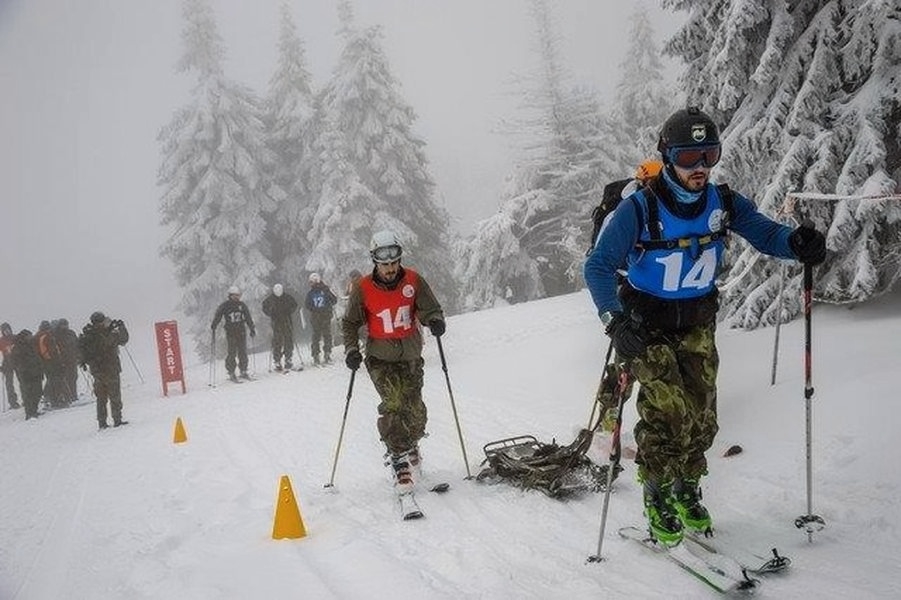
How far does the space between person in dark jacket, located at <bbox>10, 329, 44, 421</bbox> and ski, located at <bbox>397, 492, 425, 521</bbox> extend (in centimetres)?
1729

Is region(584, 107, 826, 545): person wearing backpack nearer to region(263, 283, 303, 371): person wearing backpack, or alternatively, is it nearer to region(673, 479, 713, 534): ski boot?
region(673, 479, 713, 534): ski boot

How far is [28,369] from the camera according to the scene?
61.3 ft

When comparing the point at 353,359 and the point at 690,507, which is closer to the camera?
the point at 690,507

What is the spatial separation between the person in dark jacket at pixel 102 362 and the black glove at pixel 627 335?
1307 centimetres

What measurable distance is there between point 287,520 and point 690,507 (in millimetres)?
3354

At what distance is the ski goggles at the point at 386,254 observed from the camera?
639 cm

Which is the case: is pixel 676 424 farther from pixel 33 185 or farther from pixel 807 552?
pixel 33 185

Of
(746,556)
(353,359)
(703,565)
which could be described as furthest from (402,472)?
(746,556)

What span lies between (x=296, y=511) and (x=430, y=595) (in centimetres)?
187

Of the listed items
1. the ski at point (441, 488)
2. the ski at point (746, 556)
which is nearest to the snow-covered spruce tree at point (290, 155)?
the ski at point (441, 488)

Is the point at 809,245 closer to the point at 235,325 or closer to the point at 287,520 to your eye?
the point at 287,520

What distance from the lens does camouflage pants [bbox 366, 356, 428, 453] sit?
6.64 meters

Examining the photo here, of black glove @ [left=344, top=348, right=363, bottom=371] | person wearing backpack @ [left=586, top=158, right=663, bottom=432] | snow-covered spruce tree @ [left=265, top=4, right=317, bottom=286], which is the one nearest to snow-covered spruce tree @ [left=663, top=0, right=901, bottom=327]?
person wearing backpack @ [left=586, top=158, right=663, bottom=432]

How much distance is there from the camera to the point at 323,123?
2983cm
